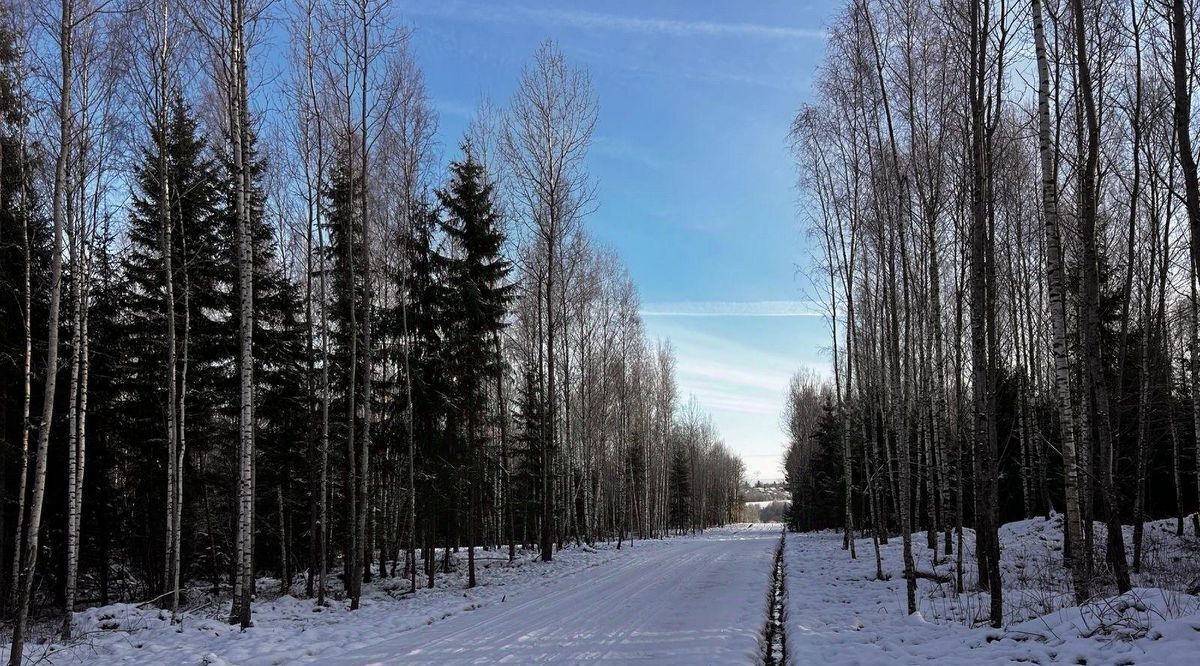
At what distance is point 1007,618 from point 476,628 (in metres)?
6.85

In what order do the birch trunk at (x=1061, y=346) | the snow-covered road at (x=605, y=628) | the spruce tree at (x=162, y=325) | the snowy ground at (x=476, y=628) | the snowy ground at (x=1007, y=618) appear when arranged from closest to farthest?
the snowy ground at (x=1007, y=618) → the snow-covered road at (x=605, y=628) → the birch trunk at (x=1061, y=346) → the snowy ground at (x=476, y=628) → the spruce tree at (x=162, y=325)

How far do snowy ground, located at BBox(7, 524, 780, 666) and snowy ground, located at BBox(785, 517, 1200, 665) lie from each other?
962 millimetres

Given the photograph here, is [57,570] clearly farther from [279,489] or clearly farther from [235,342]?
[235,342]

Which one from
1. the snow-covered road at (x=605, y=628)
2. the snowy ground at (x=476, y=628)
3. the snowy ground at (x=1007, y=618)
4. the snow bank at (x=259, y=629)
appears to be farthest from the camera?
the snow bank at (x=259, y=629)

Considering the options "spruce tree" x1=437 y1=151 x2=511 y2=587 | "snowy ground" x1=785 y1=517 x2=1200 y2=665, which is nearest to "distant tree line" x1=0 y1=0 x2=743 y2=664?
"spruce tree" x1=437 y1=151 x2=511 y2=587

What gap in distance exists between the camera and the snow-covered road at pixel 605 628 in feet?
23.6

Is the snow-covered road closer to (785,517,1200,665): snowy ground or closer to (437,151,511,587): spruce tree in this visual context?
(785,517,1200,665): snowy ground

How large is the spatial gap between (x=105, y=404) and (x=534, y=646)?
560 inches

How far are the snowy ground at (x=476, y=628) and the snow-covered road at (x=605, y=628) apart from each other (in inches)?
0.8

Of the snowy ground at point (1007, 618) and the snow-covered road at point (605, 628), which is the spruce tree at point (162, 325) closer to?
the snow-covered road at point (605, 628)

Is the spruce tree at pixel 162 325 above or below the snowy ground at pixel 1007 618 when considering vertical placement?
above

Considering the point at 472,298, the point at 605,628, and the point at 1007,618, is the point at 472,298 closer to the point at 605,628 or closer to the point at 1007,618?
the point at 605,628

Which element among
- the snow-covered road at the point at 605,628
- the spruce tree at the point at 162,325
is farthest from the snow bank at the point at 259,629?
the spruce tree at the point at 162,325

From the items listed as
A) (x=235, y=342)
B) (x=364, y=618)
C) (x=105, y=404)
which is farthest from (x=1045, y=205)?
(x=105, y=404)
